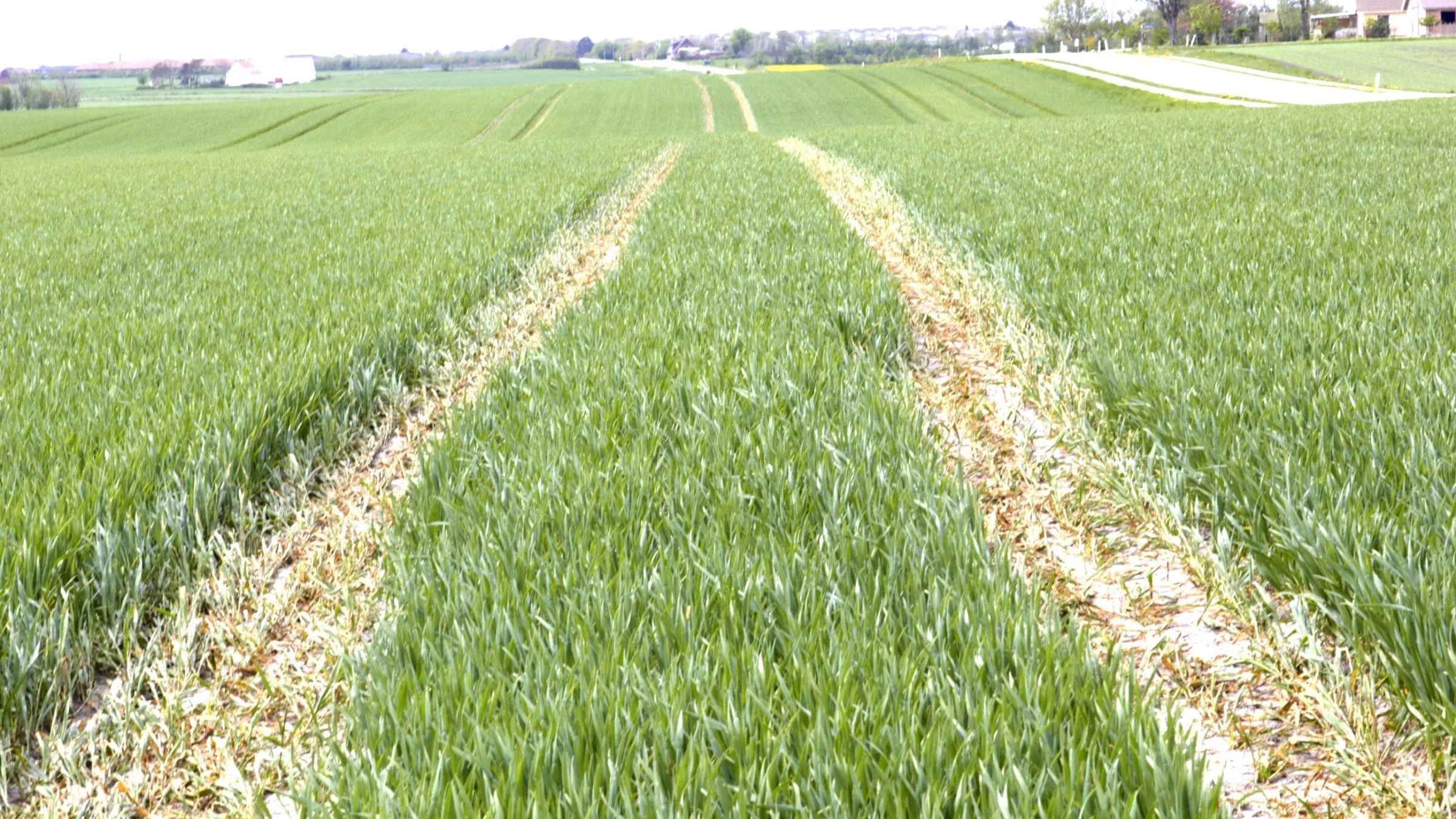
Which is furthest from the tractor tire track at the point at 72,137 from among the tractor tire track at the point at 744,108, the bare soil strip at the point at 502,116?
the tractor tire track at the point at 744,108

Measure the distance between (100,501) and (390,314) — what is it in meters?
3.28

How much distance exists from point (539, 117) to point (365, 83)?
7924cm

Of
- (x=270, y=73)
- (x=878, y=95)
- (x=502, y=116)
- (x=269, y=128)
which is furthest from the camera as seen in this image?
(x=270, y=73)

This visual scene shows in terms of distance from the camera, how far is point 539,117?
52.9 metres

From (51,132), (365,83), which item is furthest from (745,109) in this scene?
(365,83)

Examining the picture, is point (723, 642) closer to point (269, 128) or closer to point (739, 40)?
point (269, 128)

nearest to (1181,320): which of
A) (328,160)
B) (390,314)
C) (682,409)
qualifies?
(682,409)

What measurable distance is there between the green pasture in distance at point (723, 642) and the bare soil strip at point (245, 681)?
7.6 inches

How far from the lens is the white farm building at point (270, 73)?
130m

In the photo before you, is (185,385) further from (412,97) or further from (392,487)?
(412,97)

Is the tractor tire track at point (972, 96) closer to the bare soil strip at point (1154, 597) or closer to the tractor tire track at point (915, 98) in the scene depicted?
the tractor tire track at point (915, 98)

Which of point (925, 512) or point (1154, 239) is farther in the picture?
point (1154, 239)

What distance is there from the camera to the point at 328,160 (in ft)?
81.5

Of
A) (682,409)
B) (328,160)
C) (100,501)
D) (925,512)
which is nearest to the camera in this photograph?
(925,512)
